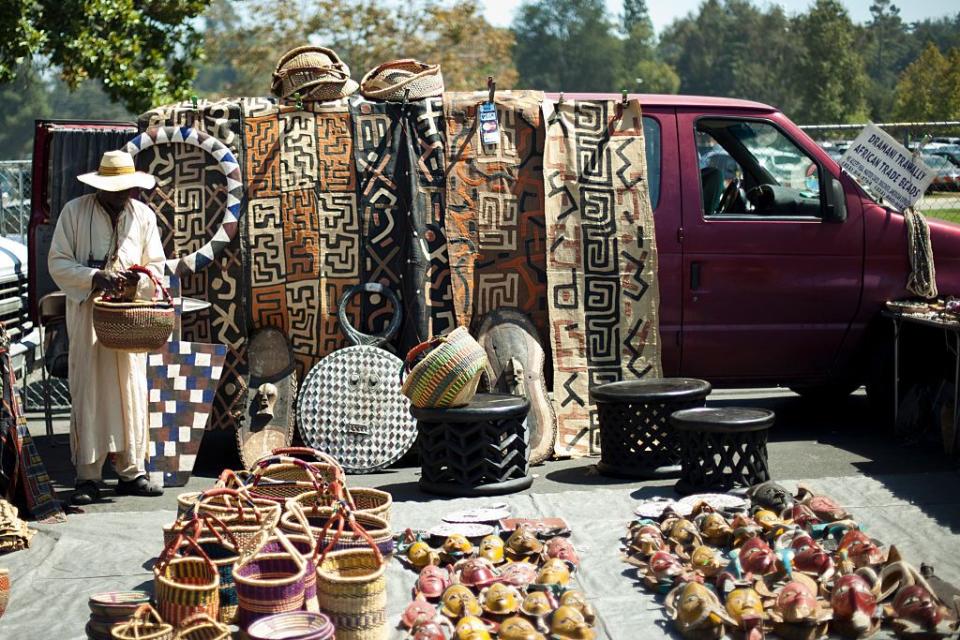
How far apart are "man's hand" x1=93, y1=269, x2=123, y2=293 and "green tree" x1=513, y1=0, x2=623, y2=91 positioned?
9917 centimetres

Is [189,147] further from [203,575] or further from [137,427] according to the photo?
[203,575]

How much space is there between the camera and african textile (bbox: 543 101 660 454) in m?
7.62

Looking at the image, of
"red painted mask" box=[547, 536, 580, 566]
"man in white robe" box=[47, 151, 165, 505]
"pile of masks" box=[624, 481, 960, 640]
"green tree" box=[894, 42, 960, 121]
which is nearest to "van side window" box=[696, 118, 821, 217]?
"pile of masks" box=[624, 481, 960, 640]

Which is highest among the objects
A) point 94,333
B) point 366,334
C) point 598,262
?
point 598,262

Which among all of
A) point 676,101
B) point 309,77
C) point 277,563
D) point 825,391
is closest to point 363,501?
point 277,563

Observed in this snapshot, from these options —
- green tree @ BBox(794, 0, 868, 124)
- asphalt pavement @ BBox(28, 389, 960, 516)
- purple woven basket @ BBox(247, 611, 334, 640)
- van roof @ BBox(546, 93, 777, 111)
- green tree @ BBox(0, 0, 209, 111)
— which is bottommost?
asphalt pavement @ BBox(28, 389, 960, 516)

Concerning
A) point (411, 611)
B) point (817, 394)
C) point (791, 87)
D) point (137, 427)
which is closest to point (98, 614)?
point (411, 611)

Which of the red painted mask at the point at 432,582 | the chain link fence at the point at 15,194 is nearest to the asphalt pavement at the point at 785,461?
the red painted mask at the point at 432,582

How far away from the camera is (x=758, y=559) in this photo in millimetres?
4812

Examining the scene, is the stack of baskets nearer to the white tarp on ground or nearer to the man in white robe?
the white tarp on ground

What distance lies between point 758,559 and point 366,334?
3488mm

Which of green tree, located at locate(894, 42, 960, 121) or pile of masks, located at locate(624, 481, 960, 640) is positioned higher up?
green tree, located at locate(894, 42, 960, 121)

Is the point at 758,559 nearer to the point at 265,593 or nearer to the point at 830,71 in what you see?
the point at 265,593

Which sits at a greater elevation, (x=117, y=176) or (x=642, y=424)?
(x=117, y=176)
